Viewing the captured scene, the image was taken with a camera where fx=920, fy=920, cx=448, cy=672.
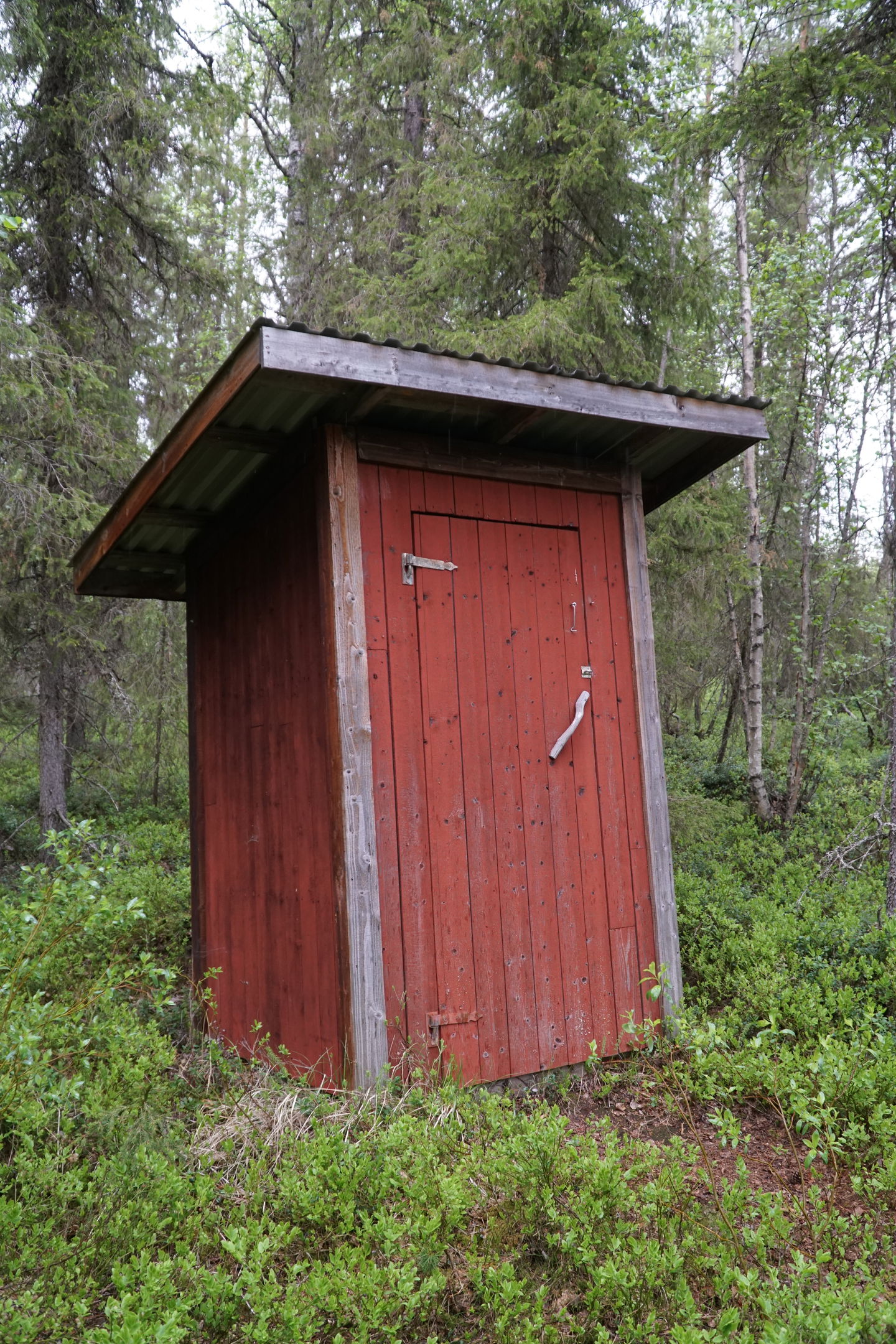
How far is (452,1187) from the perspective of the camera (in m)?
2.98

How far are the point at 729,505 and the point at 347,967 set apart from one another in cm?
636

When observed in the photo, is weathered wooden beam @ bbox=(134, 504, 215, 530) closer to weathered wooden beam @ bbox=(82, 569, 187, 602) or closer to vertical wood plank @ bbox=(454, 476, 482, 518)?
weathered wooden beam @ bbox=(82, 569, 187, 602)

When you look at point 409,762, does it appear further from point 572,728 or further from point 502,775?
point 572,728

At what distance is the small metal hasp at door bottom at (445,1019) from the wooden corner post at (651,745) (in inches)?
44.0

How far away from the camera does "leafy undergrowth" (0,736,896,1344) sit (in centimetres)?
253

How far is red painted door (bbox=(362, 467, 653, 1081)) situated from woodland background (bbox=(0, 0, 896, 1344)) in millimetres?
392

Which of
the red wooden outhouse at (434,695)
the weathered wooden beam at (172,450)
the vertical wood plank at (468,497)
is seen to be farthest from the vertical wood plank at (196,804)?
the vertical wood plank at (468,497)

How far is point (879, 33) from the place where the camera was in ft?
18.4

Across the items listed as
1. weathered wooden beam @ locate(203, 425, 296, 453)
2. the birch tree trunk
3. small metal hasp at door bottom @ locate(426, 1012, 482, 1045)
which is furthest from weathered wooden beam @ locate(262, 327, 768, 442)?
the birch tree trunk

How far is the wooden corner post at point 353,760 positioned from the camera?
396 centimetres

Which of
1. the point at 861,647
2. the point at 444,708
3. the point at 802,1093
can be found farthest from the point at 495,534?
the point at 861,647

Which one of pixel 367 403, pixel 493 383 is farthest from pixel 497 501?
pixel 367 403

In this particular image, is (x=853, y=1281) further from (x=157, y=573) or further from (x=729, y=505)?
(x=729, y=505)

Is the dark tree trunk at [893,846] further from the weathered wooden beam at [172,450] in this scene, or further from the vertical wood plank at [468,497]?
the weathered wooden beam at [172,450]
